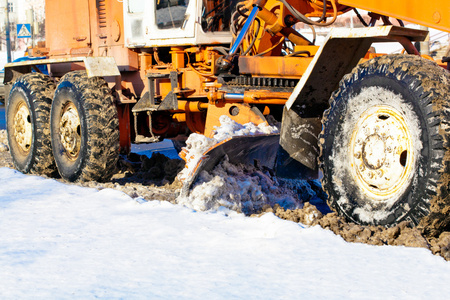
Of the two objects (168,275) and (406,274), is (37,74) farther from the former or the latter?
(406,274)

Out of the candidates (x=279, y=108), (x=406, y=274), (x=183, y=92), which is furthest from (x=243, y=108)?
(x=406, y=274)

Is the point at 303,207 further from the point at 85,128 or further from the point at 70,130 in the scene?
the point at 70,130

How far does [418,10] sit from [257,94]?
69.2 inches

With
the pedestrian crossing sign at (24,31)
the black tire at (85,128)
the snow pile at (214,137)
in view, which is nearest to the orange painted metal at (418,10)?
the snow pile at (214,137)

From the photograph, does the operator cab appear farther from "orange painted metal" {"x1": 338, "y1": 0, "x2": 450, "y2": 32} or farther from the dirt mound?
the dirt mound

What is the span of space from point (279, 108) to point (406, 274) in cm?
323

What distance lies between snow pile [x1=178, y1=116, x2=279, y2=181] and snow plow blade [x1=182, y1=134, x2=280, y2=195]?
42 mm

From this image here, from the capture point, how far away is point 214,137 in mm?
5457

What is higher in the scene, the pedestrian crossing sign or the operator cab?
the pedestrian crossing sign

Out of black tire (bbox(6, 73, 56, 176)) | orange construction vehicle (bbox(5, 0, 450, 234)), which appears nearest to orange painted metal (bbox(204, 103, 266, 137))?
orange construction vehicle (bbox(5, 0, 450, 234))

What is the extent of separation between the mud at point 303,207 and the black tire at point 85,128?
26 cm

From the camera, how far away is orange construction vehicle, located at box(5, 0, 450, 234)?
389 cm

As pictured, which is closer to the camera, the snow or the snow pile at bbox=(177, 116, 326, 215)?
the snow pile at bbox=(177, 116, 326, 215)

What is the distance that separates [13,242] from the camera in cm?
421
